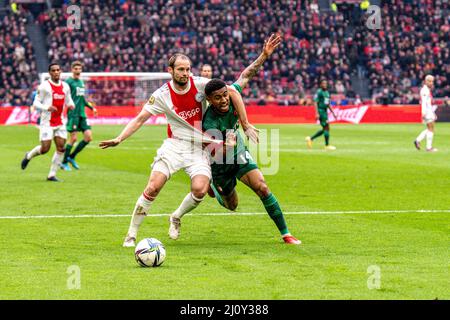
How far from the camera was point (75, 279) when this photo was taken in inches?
353

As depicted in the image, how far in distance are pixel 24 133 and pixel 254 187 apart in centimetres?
3267

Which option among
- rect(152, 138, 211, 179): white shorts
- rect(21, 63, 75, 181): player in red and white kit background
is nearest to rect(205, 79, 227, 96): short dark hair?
rect(152, 138, 211, 179): white shorts

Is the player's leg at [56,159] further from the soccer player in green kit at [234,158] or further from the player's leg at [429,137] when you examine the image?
the player's leg at [429,137]

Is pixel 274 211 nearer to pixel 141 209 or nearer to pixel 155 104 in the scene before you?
pixel 141 209

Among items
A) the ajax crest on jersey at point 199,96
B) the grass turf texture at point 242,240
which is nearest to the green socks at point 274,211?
the grass turf texture at point 242,240

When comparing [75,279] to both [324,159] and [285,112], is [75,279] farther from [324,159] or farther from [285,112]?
[285,112]

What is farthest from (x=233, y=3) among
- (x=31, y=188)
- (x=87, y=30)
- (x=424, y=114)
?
(x=31, y=188)

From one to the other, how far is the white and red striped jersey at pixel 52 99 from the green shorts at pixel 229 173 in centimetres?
985

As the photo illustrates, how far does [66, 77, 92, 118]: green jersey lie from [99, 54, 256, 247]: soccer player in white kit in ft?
42.6

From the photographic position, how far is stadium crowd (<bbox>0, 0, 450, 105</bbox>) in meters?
57.8

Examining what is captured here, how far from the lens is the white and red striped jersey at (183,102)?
11.7 meters

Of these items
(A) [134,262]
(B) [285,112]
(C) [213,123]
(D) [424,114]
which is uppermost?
(C) [213,123]

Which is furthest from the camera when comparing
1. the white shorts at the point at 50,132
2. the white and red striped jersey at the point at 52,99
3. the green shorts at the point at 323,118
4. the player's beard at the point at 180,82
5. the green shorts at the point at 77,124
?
the green shorts at the point at 323,118

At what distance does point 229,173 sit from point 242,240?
0.83m
